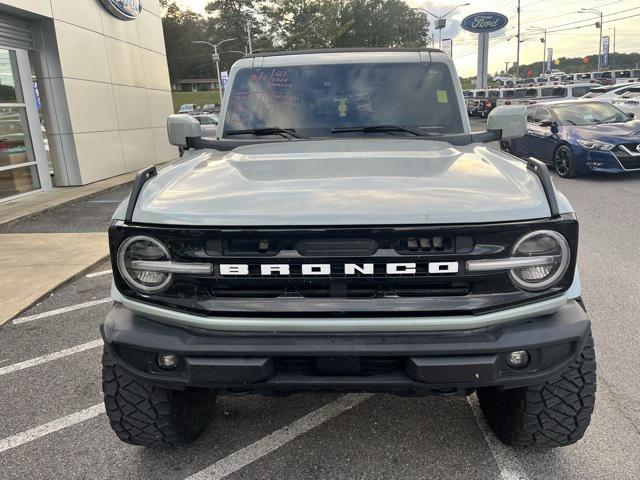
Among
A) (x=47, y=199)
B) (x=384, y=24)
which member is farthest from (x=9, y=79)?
(x=384, y=24)

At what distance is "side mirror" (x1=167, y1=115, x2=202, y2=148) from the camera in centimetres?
351

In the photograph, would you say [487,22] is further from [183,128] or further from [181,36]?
[181,36]

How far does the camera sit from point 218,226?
204 cm

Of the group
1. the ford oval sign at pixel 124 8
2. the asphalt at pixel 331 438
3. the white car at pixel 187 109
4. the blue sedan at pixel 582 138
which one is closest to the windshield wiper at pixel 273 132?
the asphalt at pixel 331 438

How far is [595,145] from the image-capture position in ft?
32.4

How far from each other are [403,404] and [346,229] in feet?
4.93

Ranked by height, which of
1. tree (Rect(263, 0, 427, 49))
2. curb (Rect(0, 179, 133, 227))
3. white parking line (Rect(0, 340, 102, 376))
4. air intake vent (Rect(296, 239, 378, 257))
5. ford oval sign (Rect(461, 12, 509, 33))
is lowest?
white parking line (Rect(0, 340, 102, 376))

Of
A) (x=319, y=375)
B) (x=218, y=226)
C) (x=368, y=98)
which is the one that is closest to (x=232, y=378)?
(x=319, y=375)

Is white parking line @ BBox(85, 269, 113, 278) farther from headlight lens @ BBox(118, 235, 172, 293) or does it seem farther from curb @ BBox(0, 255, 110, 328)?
headlight lens @ BBox(118, 235, 172, 293)

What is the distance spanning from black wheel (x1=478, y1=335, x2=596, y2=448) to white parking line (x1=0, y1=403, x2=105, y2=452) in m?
2.32

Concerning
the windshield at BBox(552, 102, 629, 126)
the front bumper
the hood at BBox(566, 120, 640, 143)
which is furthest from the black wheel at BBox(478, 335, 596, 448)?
the windshield at BBox(552, 102, 629, 126)

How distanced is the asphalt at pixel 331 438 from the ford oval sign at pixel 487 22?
33.3 meters

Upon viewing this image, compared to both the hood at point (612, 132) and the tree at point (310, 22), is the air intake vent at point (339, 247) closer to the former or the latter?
the hood at point (612, 132)

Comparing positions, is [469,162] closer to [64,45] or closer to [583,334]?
[583,334]
